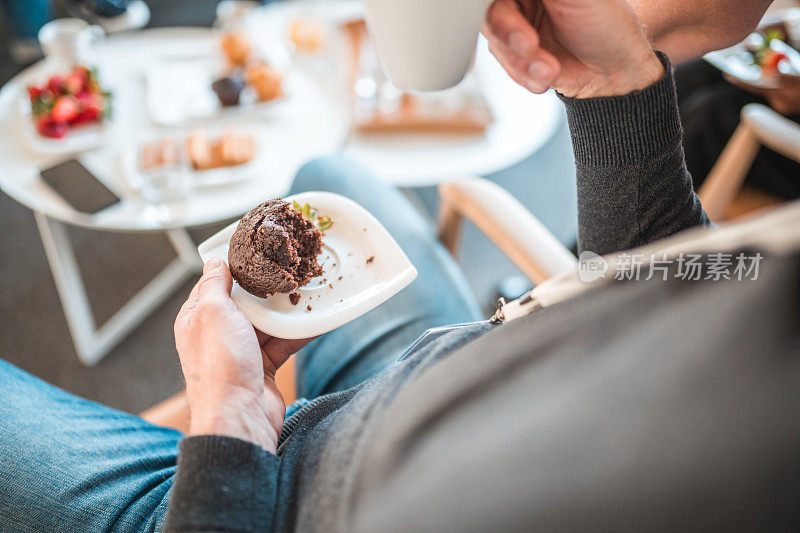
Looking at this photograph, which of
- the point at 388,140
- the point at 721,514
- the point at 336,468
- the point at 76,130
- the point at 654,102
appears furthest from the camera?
the point at 388,140

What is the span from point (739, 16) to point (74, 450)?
3.87 feet

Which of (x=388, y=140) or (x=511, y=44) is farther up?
(x=511, y=44)

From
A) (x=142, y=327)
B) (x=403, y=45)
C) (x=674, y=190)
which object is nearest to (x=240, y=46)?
(x=142, y=327)

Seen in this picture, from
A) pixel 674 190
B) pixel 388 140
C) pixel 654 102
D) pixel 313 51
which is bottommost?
pixel 388 140

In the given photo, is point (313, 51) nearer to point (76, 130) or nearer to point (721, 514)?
point (76, 130)

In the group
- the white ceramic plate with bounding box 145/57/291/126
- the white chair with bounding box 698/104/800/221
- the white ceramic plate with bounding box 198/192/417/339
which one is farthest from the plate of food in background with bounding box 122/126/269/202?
the white chair with bounding box 698/104/800/221

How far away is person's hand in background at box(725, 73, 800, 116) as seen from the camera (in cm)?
138

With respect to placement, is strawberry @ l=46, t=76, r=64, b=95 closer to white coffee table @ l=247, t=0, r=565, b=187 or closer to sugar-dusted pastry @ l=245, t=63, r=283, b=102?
sugar-dusted pastry @ l=245, t=63, r=283, b=102

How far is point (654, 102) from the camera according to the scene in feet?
2.46

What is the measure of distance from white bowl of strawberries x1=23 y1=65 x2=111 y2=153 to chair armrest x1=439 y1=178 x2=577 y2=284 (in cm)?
102

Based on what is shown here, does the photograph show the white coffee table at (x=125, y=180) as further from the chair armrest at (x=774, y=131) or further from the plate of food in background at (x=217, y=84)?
the chair armrest at (x=774, y=131)

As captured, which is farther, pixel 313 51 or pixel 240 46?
pixel 313 51

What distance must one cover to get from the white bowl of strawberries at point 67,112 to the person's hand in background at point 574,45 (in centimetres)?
129

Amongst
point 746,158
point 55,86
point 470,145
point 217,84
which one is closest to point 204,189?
point 217,84
